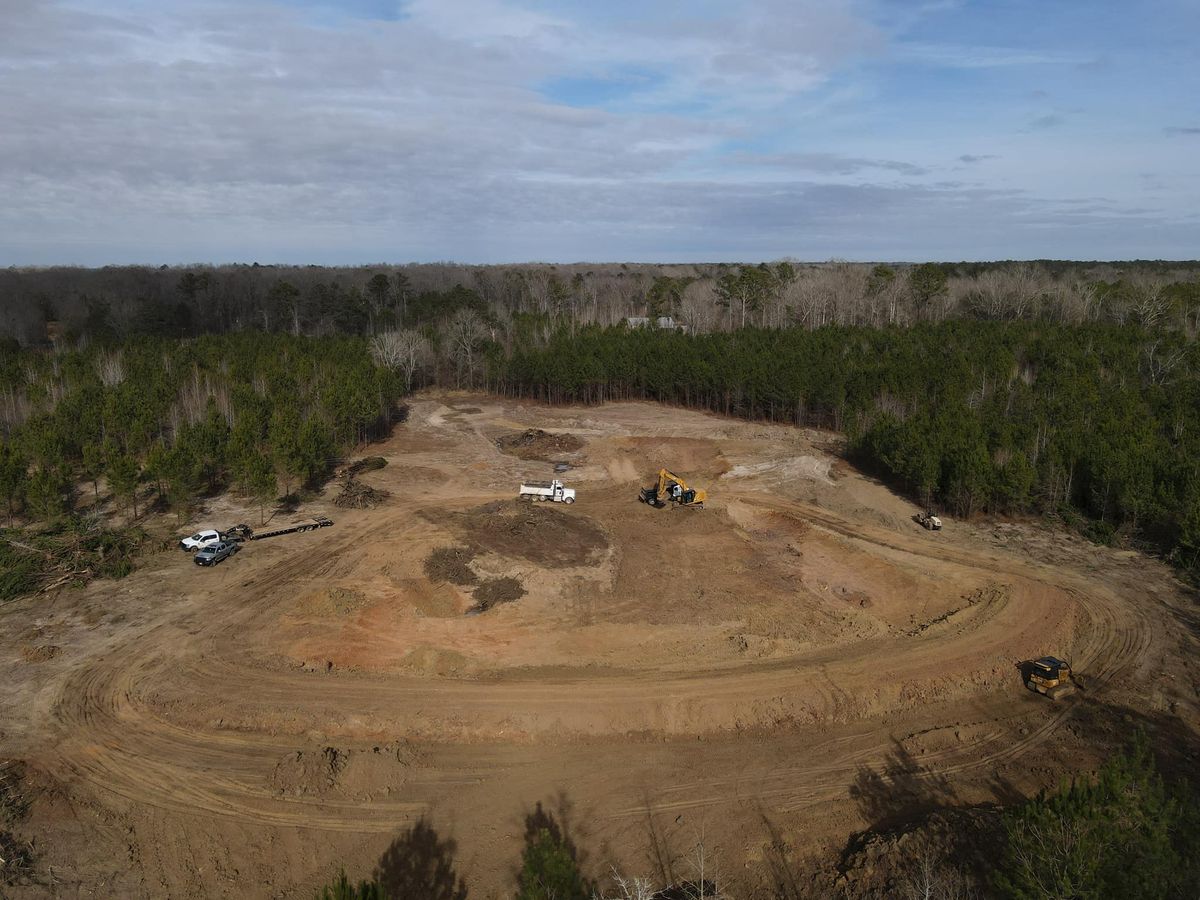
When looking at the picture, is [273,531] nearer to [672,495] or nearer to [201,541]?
[201,541]

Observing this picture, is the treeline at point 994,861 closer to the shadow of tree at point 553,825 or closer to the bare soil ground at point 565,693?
the shadow of tree at point 553,825

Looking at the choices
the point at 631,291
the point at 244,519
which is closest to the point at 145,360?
the point at 244,519

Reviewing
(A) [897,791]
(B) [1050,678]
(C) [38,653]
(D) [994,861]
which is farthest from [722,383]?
(D) [994,861]

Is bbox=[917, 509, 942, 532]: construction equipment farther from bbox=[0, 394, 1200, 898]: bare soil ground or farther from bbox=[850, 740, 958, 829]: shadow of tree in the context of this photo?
bbox=[850, 740, 958, 829]: shadow of tree

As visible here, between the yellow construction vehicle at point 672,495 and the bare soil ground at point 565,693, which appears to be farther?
the yellow construction vehicle at point 672,495

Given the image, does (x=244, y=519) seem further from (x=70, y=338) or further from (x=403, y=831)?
(x=70, y=338)

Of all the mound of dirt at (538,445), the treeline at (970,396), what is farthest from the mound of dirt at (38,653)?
the treeline at (970,396)
